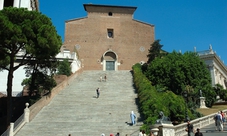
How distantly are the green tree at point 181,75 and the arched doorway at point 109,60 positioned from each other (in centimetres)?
1192

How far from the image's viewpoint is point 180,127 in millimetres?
13031

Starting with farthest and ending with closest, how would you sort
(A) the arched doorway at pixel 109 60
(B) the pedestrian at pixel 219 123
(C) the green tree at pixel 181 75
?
(A) the arched doorway at pixel 109 60 → (C) the green tree at pixel 181 75 → (B) the pedestrian at pixel 219 123

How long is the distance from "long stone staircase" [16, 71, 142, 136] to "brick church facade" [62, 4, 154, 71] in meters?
13.2

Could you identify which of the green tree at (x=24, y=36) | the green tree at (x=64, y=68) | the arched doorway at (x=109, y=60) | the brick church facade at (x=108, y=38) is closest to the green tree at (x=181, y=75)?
the green tree at (x=64, y=68)

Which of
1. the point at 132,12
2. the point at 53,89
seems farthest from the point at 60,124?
the point at 132,12

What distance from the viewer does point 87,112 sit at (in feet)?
56.6

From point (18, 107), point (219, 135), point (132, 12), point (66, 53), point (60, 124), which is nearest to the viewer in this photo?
point (219, 135)

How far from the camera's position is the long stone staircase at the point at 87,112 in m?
14.3

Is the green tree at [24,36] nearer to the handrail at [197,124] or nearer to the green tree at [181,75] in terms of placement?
the handrail at [197,124]

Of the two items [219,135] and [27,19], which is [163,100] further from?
[27,19]

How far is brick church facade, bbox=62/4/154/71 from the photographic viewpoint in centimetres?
3812

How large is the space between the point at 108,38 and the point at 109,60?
127 inches

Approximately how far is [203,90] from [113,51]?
15614mm

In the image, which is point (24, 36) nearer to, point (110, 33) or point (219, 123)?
point (219, 123)
